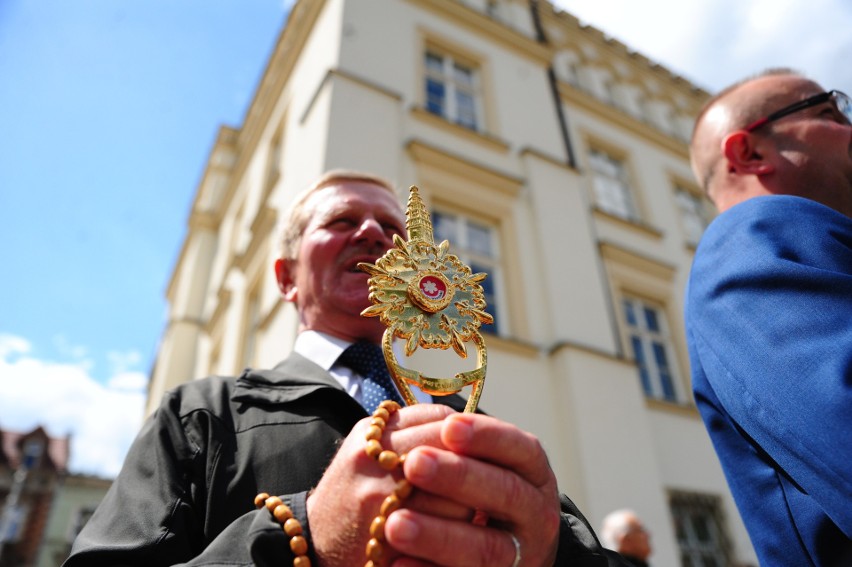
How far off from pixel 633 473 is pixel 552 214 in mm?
3528

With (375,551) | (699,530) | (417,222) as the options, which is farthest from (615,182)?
(375,551)

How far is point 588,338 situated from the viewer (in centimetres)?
678

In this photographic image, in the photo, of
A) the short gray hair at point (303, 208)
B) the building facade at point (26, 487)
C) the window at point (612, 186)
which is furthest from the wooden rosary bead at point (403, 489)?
the building facade at point (26, 487)

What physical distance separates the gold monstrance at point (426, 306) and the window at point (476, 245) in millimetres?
5469

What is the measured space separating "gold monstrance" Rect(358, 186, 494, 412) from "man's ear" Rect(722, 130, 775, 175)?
1.21 m

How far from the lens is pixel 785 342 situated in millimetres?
1078

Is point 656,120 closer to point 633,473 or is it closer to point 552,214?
point 552,214

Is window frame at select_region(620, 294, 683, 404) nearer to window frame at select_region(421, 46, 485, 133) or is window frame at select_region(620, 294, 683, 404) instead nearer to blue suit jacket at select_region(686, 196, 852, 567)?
window frame at select_region(421, 46, 485, 133)

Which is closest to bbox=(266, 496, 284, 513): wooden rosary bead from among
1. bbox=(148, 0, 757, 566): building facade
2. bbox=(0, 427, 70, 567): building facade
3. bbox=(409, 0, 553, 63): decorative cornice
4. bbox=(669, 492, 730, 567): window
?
bbox=(148, 0, 757, 566): building facade

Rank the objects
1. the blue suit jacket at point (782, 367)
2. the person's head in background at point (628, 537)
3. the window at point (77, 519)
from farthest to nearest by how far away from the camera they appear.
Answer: the window at point (77, 519) → the person's head in background at point (628, 537) → the blue suit jacket at point (782, 367)

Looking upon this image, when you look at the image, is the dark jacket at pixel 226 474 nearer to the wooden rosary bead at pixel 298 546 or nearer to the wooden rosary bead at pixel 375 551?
the wooden rosary bead at pixel 298 546

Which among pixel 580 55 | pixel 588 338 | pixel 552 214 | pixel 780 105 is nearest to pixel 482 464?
pixel 780 105

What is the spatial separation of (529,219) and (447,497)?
7141 mm

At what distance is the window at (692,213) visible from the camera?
10.9 metres
